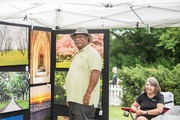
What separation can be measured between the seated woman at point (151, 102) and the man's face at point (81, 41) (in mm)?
1059

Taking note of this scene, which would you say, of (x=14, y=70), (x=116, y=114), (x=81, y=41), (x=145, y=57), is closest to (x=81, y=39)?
(x=81, y=41)

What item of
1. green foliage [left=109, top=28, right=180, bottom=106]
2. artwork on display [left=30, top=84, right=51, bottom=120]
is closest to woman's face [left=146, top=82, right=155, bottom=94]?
artwork on display [left=30, top=84, right=51, bottom=120]

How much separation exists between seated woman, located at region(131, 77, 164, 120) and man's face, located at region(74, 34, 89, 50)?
106 cm

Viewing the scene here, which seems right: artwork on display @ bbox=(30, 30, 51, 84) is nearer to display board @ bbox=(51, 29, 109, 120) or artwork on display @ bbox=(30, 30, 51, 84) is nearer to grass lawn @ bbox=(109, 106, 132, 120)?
display board @ bbox=(51, 29, 109, 120)

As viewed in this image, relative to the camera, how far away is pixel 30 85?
4.02m

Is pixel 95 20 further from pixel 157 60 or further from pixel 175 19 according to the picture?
pixel 157 60

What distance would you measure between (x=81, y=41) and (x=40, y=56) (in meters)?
0.86

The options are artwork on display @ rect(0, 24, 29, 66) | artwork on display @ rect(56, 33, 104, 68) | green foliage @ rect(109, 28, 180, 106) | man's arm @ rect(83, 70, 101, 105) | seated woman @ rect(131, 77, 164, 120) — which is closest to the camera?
man's arm @ rect(83, 70, 101, 105)

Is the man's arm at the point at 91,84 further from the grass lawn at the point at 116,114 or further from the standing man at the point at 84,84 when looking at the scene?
the grass lawn at the point at 116,114

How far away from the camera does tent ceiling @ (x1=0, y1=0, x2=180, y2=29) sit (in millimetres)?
4008

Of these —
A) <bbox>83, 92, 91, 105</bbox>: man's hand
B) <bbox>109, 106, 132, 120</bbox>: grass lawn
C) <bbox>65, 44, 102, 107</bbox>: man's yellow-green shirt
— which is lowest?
<bbox>109, 106, 132, 120</bbox>: grass lawn

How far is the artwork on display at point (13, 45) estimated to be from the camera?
11.6 ft

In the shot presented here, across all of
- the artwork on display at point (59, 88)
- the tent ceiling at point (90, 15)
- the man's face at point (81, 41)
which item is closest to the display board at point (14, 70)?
the tent ceiling at point (90, 15)

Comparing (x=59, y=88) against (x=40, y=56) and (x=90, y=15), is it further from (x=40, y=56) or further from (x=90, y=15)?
(x=90, y=15)
